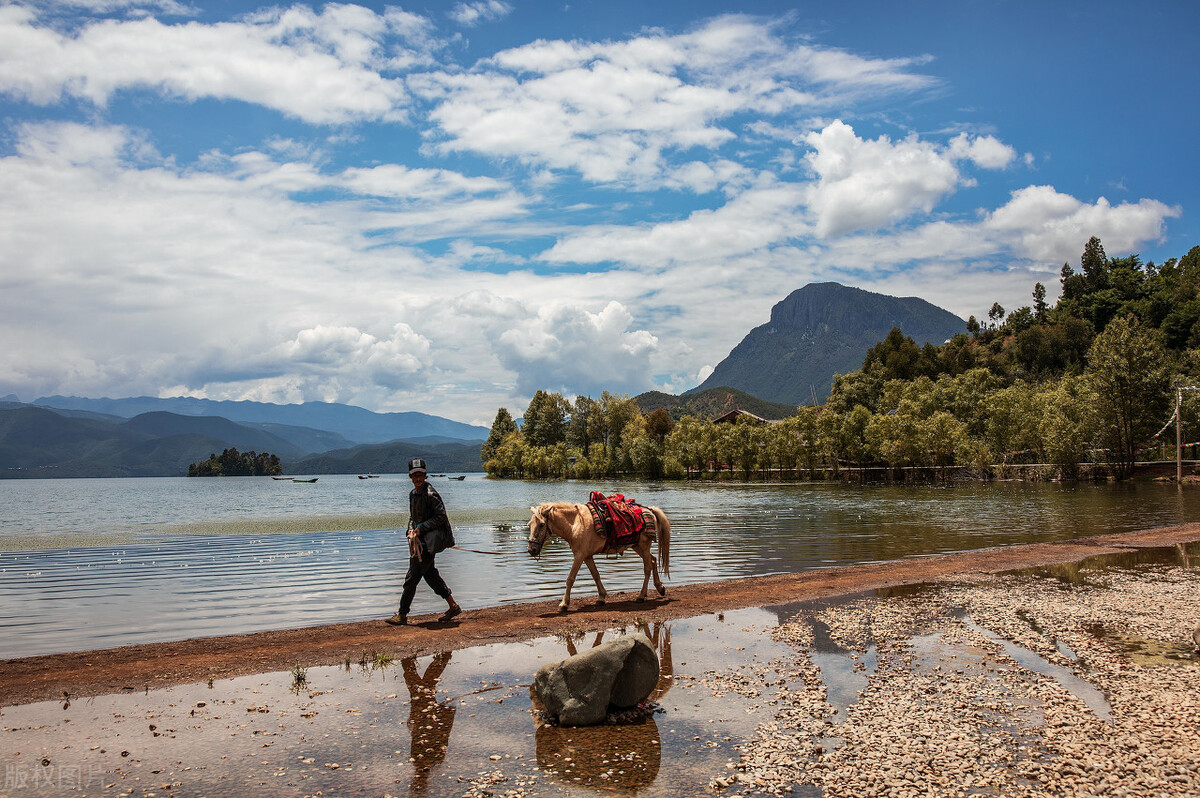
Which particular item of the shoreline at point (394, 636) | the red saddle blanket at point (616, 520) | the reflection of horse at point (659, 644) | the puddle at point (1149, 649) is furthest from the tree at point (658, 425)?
the puddle at point (1149, 649)

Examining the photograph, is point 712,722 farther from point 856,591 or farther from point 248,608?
point 248,608

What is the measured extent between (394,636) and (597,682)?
5.88 meters

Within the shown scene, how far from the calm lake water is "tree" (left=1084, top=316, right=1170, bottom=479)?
21067 mm

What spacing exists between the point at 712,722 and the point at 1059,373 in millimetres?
152346

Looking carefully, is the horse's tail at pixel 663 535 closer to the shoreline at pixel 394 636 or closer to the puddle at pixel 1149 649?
the shoreline at pixel 394 636

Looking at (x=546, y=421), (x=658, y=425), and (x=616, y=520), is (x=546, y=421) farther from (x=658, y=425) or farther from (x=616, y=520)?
(x=616, y=520)

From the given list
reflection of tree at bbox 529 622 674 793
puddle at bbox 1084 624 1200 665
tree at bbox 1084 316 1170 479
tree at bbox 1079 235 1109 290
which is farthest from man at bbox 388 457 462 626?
tree at bbox 1079 235 1109 290

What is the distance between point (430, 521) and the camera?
13148mm

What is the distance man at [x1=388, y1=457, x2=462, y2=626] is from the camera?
42.7ft

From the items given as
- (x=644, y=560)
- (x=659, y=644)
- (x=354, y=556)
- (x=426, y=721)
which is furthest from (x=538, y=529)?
(x=354, y=556)

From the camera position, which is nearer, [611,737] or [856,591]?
[611,737]

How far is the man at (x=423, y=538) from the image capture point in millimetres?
13000

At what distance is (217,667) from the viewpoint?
412 inches

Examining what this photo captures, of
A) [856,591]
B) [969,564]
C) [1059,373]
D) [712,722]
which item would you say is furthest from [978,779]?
[1059,373]
